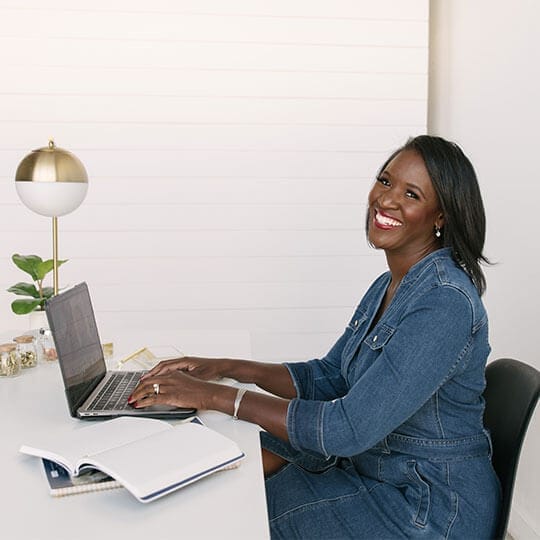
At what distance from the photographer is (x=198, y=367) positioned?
188cm

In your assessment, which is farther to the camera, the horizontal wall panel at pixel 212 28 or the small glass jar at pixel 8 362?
the horizontal wall panel at pixel 212 28

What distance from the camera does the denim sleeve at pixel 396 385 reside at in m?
1.49

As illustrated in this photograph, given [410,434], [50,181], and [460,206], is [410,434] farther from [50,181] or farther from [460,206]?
[50,181]

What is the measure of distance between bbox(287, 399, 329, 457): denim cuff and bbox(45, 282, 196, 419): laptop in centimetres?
20

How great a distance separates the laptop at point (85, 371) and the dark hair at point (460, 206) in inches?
25.3

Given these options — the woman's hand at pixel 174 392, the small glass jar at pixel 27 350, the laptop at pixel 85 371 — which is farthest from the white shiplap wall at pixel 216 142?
the woman's hand at pixel 174 392

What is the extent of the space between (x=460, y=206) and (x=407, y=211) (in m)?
0.11

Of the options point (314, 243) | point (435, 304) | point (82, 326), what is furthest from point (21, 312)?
point (314, 243)

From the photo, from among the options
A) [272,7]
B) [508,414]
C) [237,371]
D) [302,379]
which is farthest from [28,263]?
[272,7]

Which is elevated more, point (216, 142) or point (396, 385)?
point (216, 142)

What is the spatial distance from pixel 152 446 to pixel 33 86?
2.62 m

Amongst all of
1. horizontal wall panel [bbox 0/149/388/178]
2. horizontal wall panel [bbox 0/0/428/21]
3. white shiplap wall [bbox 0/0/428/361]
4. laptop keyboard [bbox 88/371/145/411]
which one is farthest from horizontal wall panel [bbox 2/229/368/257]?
laptop keyboard [bbox 88/371/145/411]

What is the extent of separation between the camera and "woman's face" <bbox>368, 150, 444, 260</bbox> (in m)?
1.75

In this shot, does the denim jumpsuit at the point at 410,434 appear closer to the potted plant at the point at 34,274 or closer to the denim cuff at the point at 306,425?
the denim cuff at the point at 306,425
